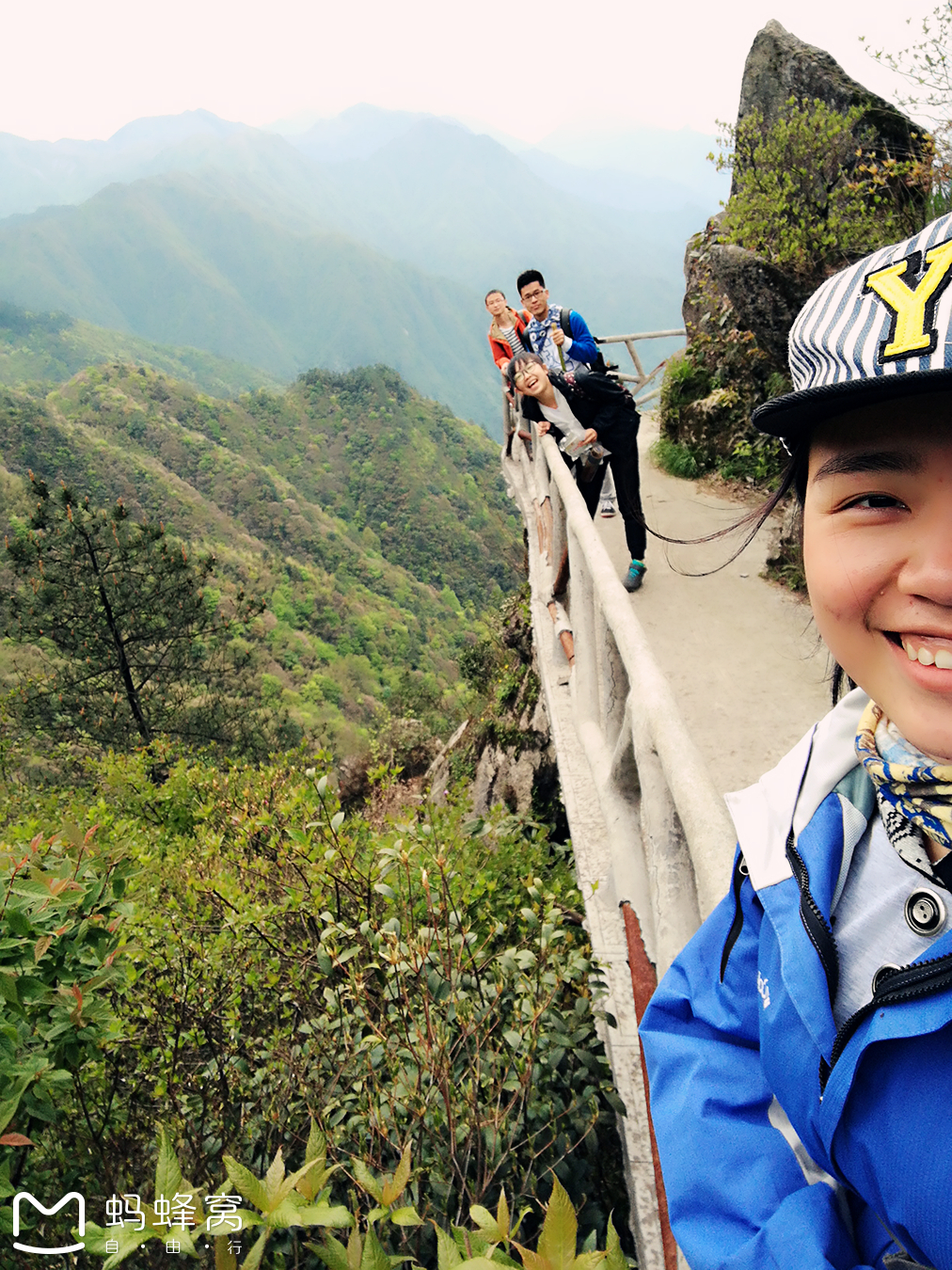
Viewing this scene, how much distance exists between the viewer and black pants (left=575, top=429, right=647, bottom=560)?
4535 mm

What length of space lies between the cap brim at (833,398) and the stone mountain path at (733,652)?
7.50 ft

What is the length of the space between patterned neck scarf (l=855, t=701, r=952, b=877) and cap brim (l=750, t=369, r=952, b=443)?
1.24 ft

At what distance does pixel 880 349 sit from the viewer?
0.70 m

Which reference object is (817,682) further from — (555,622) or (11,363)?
(11,363)

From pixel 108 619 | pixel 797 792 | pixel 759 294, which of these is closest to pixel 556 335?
pixel 759 294

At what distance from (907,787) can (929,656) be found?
0.50 ft

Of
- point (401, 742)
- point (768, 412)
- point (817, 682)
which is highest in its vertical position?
point (768, 412)

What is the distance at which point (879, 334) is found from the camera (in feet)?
2.34

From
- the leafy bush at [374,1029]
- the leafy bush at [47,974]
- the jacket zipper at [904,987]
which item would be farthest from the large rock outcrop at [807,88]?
the leafy bush at [47,974]

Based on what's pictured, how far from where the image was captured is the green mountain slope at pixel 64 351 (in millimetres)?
136000

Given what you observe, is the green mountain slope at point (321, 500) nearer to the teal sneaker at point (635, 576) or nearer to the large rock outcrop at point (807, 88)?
the large rock outcrop at point (807, 88)

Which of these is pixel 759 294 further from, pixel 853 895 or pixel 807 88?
pixel 853 895

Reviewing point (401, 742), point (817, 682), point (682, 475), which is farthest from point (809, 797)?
point (401, 742)

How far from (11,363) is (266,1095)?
166 metres
